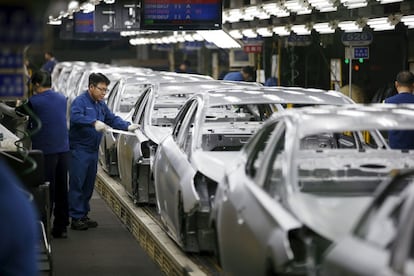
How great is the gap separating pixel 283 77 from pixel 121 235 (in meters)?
14.6

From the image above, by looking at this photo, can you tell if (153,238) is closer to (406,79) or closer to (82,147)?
(82,147)

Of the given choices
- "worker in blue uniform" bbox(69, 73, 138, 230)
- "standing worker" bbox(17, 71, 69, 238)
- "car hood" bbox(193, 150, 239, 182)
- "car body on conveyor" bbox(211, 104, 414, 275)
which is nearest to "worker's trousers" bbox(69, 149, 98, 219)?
"worker in blue uniform" bbox(69, 73, 138, 230)

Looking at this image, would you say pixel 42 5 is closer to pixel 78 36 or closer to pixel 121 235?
pixel 121 235

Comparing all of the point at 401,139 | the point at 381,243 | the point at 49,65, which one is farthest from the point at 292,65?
the point at 381,243

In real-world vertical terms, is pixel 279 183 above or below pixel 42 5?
below

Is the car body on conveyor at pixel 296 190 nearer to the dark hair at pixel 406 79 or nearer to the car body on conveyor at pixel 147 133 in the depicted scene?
the dark hair at pixel 406 79

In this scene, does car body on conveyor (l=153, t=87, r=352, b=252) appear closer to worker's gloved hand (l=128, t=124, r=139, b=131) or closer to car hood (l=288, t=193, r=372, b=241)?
worker's gloved hand (l=128, t=124, r=139, b=131)

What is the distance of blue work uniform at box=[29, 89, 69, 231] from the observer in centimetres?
1116

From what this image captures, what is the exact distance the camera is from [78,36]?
1389 inches

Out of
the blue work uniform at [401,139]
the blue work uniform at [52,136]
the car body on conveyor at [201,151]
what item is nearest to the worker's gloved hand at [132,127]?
the car body on conveyor at [201,151]

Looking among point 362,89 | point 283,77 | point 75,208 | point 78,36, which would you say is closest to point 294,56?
point 283,77

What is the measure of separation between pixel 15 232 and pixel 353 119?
3.95 m

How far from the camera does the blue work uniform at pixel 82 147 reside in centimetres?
1232

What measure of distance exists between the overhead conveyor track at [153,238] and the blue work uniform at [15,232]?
4795mm
